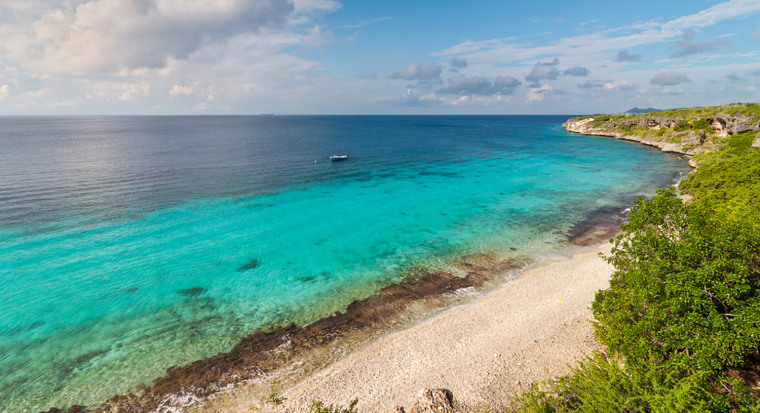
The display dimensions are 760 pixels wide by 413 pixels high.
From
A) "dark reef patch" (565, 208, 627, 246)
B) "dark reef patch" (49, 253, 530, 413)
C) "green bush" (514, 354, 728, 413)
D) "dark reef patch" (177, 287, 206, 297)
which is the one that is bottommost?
"dark reef patch" (49, 253, 530, 413)

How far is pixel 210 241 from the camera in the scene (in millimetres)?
37719

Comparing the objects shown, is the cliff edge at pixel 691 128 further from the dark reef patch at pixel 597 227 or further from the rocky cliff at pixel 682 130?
the dark reef patch at pixel 597 227

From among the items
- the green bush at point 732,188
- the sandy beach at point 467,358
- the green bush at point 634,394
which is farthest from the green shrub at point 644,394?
the green bush at point 732,188

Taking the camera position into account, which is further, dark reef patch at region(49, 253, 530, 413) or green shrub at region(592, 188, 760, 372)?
dark reef patch at region(49, 253, 530, 413)

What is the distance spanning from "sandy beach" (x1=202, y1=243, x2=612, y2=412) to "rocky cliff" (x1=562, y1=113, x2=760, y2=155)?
6908cm

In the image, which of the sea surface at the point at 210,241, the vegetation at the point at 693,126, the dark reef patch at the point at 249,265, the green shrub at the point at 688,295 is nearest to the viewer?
the green shrub at the point at 688,295

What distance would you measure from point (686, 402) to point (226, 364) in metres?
23.4

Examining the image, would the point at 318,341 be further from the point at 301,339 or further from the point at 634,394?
the point at 634,394

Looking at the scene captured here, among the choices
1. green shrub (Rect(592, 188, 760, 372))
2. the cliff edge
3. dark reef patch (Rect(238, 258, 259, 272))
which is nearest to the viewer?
green shrub (Rect(592, 188, 760, 372))

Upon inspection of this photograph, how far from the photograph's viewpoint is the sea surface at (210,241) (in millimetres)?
21781

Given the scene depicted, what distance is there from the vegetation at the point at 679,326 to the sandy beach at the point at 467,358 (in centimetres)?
225

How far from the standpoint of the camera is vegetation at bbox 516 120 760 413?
446 inches

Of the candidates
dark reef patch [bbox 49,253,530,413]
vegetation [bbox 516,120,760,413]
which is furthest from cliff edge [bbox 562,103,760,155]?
dark reef patch [bbox 49,253,530,413]

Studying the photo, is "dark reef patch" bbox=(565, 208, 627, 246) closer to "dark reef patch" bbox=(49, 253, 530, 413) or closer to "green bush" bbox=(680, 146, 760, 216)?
"green bush" bbox=(680, 146, 760, 216)
